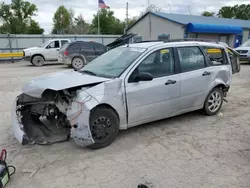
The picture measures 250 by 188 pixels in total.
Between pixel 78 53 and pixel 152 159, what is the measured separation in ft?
37.4

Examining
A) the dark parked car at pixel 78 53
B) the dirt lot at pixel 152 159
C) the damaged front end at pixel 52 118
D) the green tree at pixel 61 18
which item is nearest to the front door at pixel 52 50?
the dark parked car at pixel 78 53

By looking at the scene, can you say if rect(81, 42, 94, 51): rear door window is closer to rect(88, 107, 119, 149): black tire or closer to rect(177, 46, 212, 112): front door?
rect(177, 46, 212, 112): front door

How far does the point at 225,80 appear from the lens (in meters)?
5.19

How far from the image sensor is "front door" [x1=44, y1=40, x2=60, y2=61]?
15.8 m

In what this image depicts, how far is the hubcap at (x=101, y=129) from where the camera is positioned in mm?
3570

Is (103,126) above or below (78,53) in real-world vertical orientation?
→ below

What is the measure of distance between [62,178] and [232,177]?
2226 mm

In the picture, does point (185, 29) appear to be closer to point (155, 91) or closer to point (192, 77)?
point (192, 77)

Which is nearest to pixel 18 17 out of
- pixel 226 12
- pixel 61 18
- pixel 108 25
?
pixel 61 18

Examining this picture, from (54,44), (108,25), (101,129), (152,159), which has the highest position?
(108,25)

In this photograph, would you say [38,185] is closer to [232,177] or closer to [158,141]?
[158,141]

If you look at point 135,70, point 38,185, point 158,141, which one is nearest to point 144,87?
point 135,70

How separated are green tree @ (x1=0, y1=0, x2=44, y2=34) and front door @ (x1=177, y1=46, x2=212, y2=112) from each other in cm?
4336

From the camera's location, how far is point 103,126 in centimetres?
364
